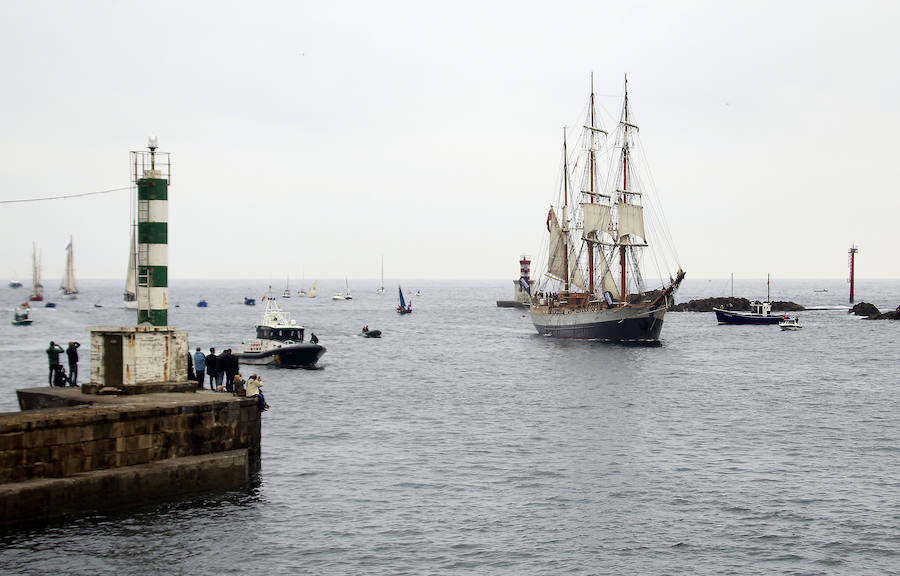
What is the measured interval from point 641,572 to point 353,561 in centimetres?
632

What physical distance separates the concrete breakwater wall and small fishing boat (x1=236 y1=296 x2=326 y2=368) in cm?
3079

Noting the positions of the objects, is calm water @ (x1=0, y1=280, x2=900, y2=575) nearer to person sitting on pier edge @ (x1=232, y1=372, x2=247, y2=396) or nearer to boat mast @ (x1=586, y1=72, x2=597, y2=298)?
person sitting on pier edge @ (x1=232, y1=372, x2=247, y2=396)

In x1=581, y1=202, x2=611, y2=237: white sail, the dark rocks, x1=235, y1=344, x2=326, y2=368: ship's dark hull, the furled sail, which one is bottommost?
x1=235, y1=344, x2=326, y2=368: ship's dark hull

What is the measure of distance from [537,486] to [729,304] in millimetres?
118172

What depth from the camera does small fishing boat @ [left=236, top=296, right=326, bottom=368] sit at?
2199 inches

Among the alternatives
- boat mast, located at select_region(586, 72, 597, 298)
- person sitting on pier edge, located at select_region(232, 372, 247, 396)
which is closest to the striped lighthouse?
person sitting on pier edge, located at select_region(232, 372, 247, 396)

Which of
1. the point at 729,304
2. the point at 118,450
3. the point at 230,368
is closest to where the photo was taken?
the point at 118,450

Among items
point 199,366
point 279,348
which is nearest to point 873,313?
point 279,348

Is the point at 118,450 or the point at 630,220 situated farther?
the point at 630,220

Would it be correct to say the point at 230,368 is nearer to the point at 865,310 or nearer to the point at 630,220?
the point at 630,220

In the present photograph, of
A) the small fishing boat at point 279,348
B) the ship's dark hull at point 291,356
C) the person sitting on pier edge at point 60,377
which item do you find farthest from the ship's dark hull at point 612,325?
the person sitting on pier edge at point 60,377

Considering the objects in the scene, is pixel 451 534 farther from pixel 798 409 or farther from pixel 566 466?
pixel 798 409

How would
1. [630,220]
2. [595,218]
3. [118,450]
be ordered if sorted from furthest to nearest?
[595,218] → [630,220] → [118,450]

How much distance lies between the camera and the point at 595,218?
98.4 meters
